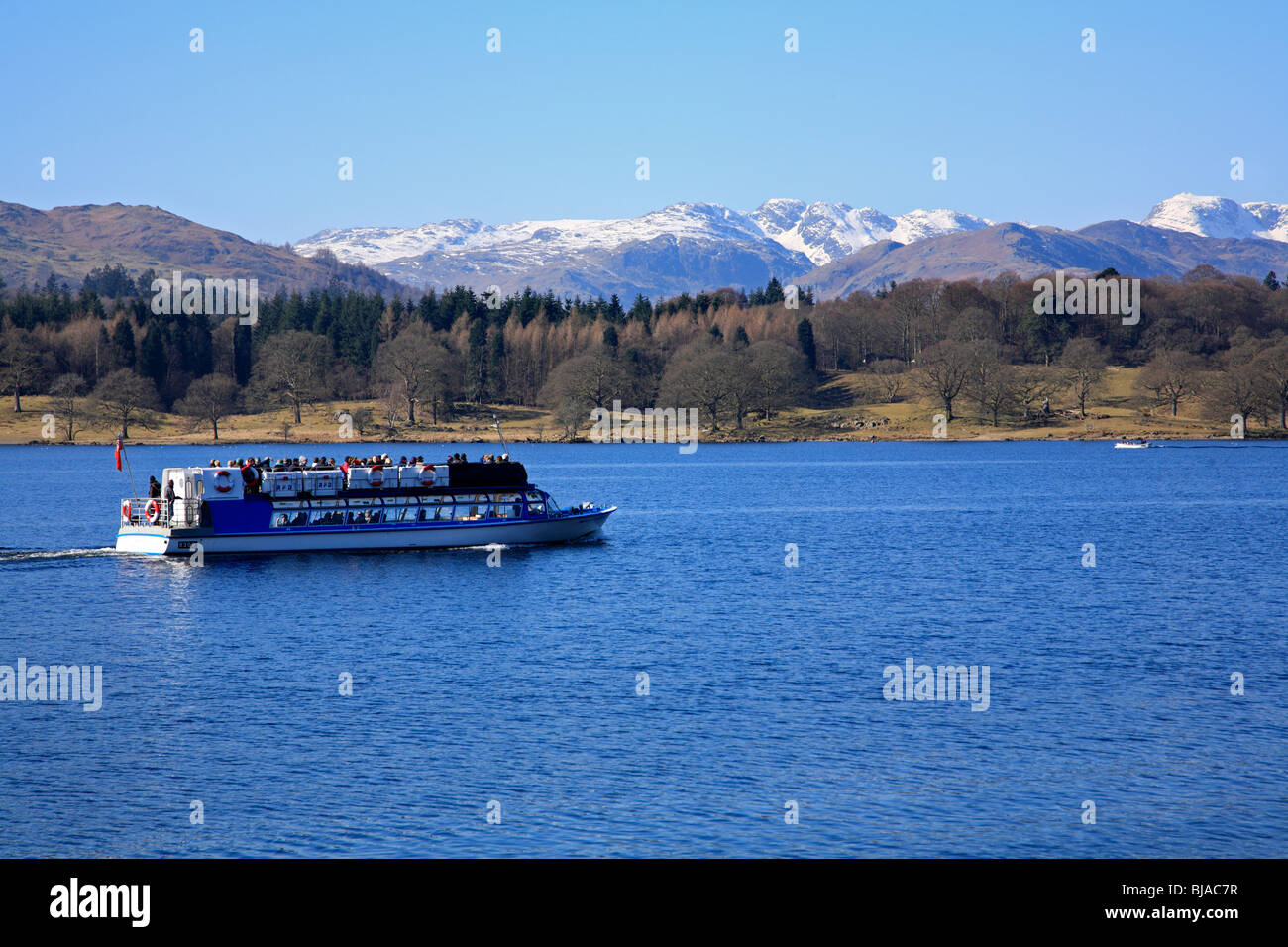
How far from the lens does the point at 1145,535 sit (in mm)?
107000

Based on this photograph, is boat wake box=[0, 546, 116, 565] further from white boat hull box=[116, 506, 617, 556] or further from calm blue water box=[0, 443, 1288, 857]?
white boat hull box=[116, 506, 617, 556]

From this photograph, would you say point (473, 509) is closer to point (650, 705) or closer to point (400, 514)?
point (400, 514)

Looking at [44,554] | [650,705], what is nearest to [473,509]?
[44,554]

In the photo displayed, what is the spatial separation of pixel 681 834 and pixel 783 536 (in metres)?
77.4

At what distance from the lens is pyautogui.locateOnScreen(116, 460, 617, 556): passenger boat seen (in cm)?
8788

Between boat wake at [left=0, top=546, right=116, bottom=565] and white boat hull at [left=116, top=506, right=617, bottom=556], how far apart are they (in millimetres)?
1536

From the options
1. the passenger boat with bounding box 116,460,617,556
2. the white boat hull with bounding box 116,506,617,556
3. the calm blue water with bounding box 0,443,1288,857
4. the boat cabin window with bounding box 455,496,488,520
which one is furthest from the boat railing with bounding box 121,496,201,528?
the boat cabin window with bounding box 455,496,488,520

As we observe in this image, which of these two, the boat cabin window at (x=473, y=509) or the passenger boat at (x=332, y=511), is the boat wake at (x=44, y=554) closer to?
the passenger boat at (x=332, y=511)

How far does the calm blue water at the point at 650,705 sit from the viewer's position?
32.4m

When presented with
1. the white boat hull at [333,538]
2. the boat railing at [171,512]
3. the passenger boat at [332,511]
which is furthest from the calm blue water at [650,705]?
the boat railing at [171,512]

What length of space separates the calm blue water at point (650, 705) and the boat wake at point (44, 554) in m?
0.31
